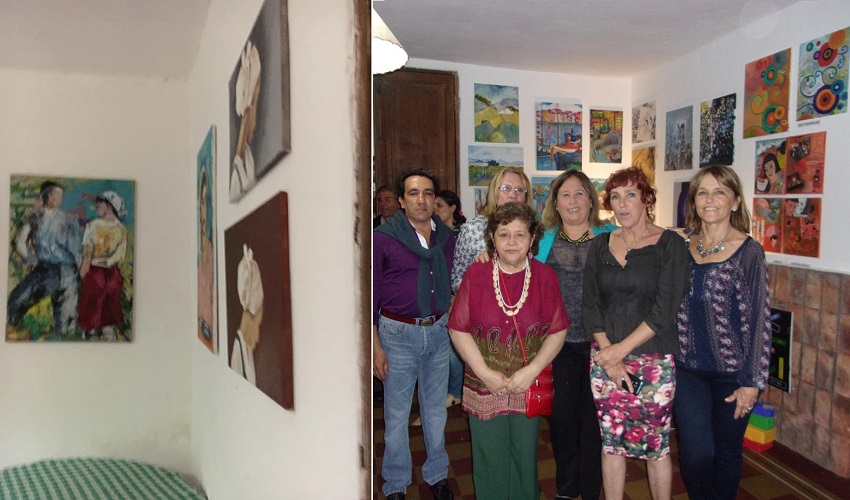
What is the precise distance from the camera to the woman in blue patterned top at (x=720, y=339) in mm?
1599

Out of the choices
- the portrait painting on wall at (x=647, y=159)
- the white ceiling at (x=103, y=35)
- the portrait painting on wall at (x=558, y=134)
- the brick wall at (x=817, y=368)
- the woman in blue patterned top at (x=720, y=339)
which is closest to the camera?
the white ceiling at (x=103, y=35)

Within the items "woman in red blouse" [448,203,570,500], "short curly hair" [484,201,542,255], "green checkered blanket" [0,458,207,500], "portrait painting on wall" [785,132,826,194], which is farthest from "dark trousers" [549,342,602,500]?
"portrait painting on wall" [785,132,826,194]

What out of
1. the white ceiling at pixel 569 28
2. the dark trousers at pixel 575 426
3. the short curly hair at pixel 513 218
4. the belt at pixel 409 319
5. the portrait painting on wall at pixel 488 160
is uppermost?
the white ceiling at pixel 569 28

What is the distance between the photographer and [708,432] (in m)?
1.68

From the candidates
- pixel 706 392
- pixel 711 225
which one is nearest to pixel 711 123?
pixel 711 225

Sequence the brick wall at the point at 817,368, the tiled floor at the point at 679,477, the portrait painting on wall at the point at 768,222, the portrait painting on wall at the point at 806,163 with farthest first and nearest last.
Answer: the portrait painting on wall at the point at 768,222 → the portrait painting on wall at the point at 806,163 → the brick wall at the point at 817,368 → the tiled floor at the point at 679,477

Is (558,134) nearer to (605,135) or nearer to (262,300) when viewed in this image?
(605,135)

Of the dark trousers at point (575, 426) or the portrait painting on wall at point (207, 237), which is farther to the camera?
the dark trousers at point (575, 426)

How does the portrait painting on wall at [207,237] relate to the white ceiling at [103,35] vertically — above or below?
below

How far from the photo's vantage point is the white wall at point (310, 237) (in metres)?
0.59

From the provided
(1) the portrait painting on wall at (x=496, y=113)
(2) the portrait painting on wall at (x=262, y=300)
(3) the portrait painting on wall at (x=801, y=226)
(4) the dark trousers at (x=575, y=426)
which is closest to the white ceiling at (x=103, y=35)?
(2) the portrait painting on wall at (x=262, y=300)

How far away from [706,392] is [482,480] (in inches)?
30.7

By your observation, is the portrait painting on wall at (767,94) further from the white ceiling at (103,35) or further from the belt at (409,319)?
the white ceiling at (103,35)

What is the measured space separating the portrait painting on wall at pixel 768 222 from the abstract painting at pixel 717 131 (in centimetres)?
34
